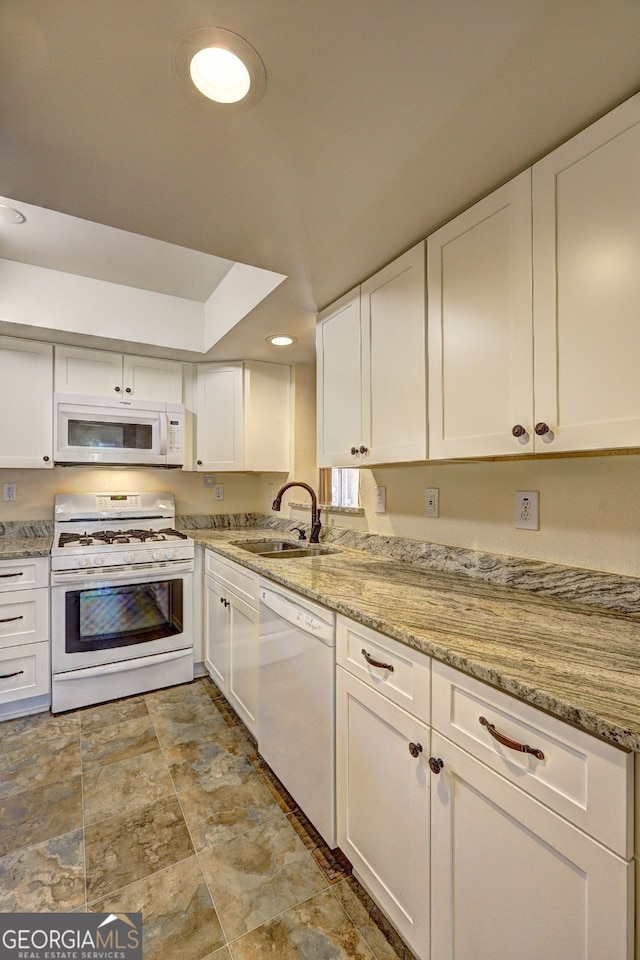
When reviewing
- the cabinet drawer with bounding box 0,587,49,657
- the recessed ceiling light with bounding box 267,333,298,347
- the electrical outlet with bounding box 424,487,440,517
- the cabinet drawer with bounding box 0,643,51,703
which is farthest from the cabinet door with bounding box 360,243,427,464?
the cabinet drawer with bounding box 0,643,51,703

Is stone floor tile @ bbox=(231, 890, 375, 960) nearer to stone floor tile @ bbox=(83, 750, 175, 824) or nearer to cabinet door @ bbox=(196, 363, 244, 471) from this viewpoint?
stone floor tile @ bbox=(83, 750, 175, 824)

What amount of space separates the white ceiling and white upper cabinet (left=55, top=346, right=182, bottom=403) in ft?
4.80

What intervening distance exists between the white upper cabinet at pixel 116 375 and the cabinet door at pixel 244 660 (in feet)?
5.09

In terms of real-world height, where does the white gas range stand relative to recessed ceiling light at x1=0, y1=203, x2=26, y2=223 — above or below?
below

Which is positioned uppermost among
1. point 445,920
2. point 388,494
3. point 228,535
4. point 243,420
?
point 243,420

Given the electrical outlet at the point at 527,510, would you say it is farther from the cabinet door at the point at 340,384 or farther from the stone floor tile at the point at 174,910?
the stone floor tile at the point at 174,910

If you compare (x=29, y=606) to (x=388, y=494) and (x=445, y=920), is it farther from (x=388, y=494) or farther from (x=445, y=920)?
(x=445, y=920)

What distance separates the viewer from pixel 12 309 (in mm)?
2312

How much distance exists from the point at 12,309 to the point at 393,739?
8.97 feet

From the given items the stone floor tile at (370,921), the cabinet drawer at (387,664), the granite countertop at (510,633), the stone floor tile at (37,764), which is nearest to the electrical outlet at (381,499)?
the granite countertop at (510,633)

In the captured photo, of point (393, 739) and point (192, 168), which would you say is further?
point (192, 168)

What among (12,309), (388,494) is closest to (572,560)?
(388,494)

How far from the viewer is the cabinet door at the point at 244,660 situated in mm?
1943

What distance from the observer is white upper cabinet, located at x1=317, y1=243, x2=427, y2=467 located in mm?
1544
